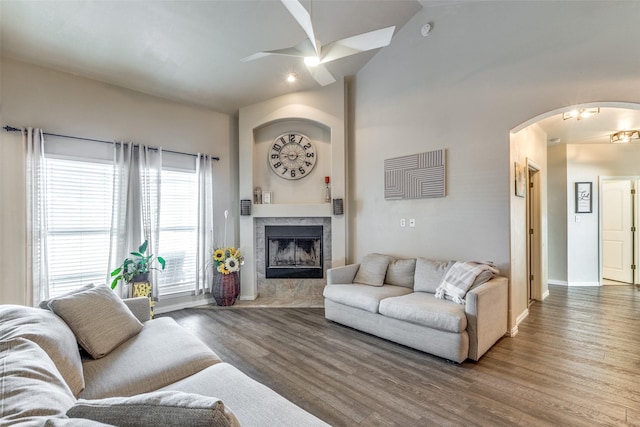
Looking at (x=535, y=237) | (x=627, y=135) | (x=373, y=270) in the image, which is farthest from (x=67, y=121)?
(x=627, y=135)

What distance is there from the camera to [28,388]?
2.72 feet

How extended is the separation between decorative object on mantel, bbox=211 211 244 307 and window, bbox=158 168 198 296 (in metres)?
0.38

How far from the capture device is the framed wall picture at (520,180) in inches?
129

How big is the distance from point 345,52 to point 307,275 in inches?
131

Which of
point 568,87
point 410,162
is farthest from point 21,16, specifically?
point 568,87

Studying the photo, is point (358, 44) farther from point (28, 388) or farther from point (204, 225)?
point (204, 225)

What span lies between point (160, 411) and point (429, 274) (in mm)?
3162

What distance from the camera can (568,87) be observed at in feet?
9.05

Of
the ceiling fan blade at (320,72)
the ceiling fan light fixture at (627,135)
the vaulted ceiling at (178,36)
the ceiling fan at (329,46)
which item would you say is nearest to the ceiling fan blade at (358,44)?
the ceiling fan at (329,46)

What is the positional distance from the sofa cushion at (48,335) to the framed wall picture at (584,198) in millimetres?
7220

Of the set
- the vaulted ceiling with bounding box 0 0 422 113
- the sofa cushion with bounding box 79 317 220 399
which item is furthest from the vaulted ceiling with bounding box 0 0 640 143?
the sofa cushion with bounding box 79 317 220 399

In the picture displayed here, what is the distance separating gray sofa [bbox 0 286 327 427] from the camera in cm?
73

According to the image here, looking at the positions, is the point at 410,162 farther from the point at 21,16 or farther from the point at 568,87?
the point at 21,16

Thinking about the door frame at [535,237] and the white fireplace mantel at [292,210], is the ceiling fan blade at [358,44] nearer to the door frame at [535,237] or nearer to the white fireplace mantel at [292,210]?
the white fireplace mantel at [292,210]
